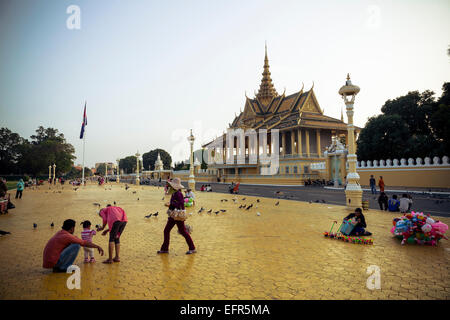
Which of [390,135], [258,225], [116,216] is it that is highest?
[390,135]

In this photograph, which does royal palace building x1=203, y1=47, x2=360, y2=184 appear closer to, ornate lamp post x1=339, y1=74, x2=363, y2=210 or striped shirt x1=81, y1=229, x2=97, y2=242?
ornate lamp post x1=339, y1=74, x2=363, y2=210

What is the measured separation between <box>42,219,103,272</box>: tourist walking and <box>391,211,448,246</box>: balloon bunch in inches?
268

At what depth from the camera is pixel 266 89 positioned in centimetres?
5625

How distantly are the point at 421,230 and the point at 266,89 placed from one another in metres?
54.0

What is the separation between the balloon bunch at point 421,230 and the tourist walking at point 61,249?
22.4 feet

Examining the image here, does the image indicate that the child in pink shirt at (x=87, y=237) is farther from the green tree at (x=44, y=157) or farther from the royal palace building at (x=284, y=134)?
the green tree at (x=44, y=157)

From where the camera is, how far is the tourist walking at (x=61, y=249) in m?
4.05

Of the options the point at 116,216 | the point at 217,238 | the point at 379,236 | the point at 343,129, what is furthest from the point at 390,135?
the point at 116,216

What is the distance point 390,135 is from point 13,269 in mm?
37921

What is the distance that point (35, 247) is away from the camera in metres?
5.68

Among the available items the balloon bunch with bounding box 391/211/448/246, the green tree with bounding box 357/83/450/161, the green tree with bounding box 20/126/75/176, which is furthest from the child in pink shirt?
the green tree with bounding box 20/126/75/176

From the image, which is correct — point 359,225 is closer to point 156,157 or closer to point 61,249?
point 61,249

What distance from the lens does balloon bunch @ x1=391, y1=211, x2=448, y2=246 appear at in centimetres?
549
